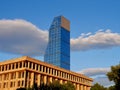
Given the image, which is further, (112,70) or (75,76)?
(75,76)

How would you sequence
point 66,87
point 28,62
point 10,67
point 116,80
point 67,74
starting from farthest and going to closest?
point 67,74, point 10,67, point 28,62, point 66,87, point 116,80

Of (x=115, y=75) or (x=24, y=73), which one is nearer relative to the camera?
(x=115, y=75)

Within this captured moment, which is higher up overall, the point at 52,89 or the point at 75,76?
the point at 75,76

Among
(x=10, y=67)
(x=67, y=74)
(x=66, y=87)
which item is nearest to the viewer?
(x=66, y=87)

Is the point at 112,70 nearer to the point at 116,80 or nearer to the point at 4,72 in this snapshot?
the point at 116,80

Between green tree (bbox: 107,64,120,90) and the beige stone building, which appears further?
the beige stone building

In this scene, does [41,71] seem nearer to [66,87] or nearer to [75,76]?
[66,87]

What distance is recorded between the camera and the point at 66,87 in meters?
94.9

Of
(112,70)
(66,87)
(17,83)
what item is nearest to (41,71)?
(17,83)

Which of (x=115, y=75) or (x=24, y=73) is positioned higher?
(x=24, y=73)

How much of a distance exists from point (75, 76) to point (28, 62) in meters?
45.1

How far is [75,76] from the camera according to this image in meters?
146

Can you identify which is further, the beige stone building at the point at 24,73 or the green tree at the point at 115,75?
the beige stone building at the point at 24,73

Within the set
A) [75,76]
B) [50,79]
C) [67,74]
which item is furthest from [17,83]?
[75,76]
